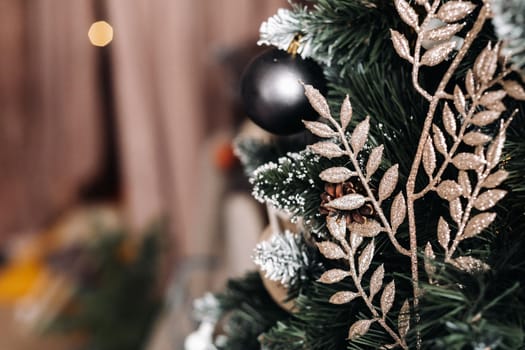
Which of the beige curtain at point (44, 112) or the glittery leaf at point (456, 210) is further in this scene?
the beige curtain at point (44, 112)

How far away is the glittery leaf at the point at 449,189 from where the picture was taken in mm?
324

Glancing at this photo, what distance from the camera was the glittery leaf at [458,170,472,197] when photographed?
320 mm

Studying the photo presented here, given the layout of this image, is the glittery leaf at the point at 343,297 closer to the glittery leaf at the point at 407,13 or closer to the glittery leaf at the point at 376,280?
the glittery leaf at the point at 376,280

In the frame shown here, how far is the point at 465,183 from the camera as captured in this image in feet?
1.05

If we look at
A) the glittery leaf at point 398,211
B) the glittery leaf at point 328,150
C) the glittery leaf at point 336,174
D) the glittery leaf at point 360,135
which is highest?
the glittery leaf at point 328,150

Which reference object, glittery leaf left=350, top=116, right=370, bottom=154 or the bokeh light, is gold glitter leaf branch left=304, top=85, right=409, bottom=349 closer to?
glittery leaf left=350, top=116, right=370, bottom=154

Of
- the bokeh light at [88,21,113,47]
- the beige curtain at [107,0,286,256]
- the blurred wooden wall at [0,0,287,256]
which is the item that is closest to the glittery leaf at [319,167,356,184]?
the blurred wooden wall at [0,0,287,256]

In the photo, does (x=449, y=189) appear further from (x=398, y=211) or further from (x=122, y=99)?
(x=122, y=99)

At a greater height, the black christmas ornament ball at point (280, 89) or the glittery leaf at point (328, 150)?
the black christmas ornament ball at point (280, 89)

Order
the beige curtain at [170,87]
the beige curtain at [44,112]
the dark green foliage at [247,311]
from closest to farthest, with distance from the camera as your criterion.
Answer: the dark green foliage at [247,311]
the beige curtain at [170,87]
the beige curtain at [44,112]

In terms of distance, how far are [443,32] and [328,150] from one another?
3.8 inches

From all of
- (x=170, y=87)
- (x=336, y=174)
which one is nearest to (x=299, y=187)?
(x=336, y=174)

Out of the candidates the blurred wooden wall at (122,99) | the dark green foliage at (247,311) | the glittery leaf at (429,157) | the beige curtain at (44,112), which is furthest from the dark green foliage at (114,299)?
the glittery leaf at (429,157)

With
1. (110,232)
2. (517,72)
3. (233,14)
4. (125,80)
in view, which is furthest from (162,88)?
(517,72)
